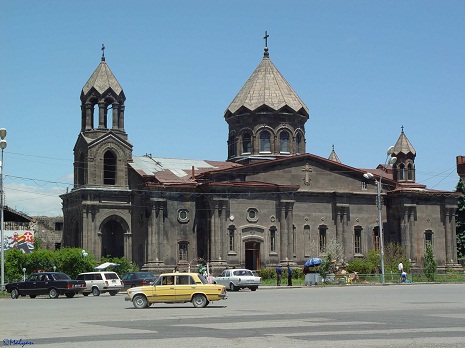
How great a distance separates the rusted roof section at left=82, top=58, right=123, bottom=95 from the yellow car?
37502 millimetres

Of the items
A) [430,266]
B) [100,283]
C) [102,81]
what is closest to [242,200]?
[102,81]

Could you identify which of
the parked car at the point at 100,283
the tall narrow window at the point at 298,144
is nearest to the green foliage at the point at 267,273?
the tall narrow window at the point at 298,144

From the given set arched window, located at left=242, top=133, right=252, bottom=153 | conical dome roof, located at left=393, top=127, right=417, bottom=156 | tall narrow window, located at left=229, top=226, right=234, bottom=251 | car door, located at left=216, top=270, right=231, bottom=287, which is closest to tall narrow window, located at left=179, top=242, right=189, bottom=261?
tall narrow window, located at left=229, top=226, right=234, bottom=251

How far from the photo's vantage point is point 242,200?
208 ft

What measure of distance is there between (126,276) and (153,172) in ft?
65.3

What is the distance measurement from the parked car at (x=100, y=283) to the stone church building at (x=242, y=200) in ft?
59.6

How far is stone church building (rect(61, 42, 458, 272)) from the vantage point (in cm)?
6216

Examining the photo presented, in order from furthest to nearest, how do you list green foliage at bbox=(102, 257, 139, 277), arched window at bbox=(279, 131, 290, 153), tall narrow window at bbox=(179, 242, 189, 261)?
arched window at bbox=(279, 131, 290, 153) → tall narrow window at bbox=(179, 242, 189, 261) → green foliage at bbox=(102, 257, 139, 277)

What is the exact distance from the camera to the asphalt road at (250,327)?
49.6ft

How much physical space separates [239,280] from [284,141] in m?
24.5

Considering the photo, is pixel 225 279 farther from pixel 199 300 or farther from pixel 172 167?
pixel 172 167

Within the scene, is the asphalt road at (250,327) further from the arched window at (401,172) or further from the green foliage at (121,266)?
the arched window at (401,172)

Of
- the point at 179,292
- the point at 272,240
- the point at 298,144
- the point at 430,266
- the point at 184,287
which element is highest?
the point at 298,144

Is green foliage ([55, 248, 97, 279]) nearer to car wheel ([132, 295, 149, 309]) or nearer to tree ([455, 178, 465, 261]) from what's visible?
car wheel ([132, 295, 149, 309])
